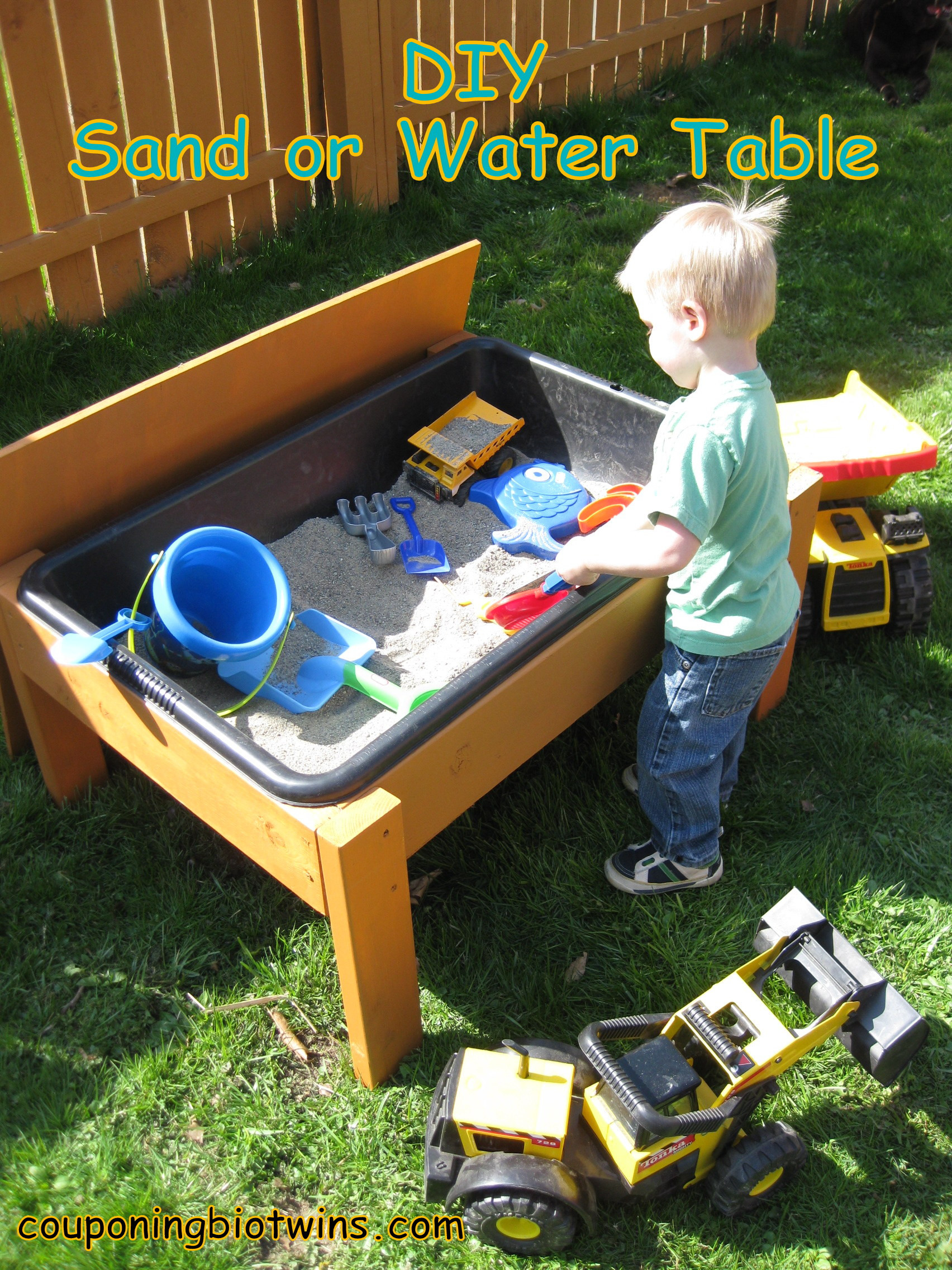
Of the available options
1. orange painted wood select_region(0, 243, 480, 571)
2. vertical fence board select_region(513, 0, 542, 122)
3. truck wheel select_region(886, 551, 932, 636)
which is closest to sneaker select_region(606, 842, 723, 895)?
truck wheel select_region(886, 551, 932, 636)

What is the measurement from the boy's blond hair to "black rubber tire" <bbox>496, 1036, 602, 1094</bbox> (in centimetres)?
103

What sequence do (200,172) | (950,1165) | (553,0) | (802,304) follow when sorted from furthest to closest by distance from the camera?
(553,0), (802,304), (200,172), (950,1165)

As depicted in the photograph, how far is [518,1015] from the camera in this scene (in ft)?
5.60

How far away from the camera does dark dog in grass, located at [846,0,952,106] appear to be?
476 cm

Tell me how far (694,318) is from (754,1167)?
116 centimetres

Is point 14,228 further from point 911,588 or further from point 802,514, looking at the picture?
point 911,588

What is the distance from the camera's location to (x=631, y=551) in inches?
62.1

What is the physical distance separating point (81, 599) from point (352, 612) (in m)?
0.52

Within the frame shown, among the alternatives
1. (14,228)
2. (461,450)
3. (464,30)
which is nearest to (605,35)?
(464,30)

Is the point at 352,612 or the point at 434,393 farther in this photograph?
the point at 434,393

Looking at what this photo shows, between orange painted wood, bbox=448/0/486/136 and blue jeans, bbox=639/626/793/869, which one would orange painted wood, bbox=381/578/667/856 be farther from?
orange painted wood, bbox=448/0/486/136

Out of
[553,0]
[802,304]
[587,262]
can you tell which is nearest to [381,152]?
[587,262]

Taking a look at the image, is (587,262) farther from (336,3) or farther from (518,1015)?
(518,1015)

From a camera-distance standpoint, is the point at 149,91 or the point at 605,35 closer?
the point at 149,91
